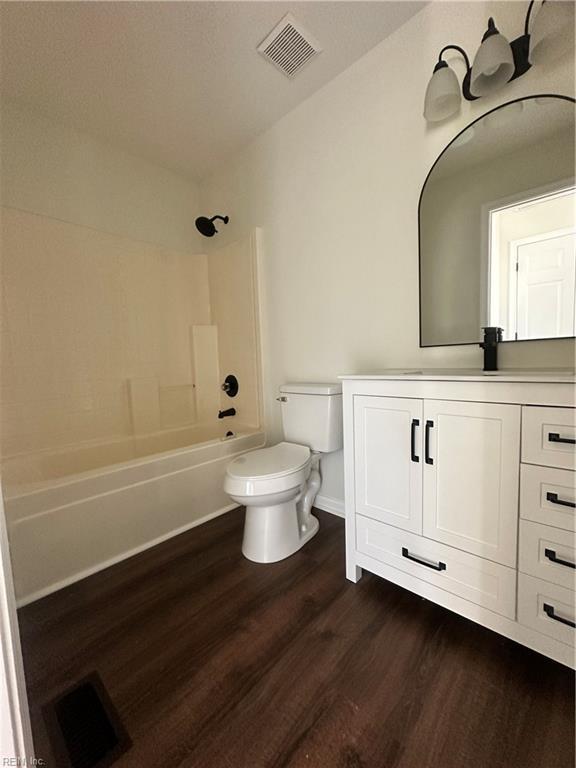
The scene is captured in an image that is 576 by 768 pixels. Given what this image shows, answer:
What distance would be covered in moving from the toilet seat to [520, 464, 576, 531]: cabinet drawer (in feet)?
2.80

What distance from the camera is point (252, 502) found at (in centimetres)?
138

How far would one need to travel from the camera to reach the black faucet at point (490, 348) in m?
1.15

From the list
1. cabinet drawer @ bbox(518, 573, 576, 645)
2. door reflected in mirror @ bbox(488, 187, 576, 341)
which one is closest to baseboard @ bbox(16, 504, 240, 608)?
cabinet drawer @ bbox(518, 573, 576, 645)

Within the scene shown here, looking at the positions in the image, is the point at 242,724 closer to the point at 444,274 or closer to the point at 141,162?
the point at 444,274

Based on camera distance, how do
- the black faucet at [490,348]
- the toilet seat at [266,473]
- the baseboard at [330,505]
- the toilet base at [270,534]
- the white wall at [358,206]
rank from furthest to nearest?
the baseboard at [330,505]
the toilet base at [270,534]
the toilet seat at [266,473]
the white wall at [358,206]
the black faucet at [490,348]

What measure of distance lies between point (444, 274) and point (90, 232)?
84.6 inches

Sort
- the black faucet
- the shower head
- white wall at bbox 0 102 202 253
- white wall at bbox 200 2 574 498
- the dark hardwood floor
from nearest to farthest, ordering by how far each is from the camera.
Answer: the dark hardwood floor < the black faucet < white wall at bbox 200 2 574 498 < white wall at bbox 0 102 202 253 < the shower head

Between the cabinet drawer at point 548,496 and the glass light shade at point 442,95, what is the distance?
4.64 feet

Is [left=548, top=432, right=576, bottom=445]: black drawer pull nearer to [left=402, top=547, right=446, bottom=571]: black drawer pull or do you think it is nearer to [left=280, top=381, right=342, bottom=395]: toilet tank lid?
[left=402, top=547, right=446, bottom=571]: black drawer pull

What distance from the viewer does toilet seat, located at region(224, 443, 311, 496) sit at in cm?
136

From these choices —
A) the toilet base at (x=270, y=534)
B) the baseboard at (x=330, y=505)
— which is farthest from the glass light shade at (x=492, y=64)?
the baseboard at (x=330, y=505)

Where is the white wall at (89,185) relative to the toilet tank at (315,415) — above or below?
above

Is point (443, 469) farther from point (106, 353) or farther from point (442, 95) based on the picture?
point (106, 353)

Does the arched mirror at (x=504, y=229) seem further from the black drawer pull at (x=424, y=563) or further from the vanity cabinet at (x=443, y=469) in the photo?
the black drawer pull at (x=424, y=563)
